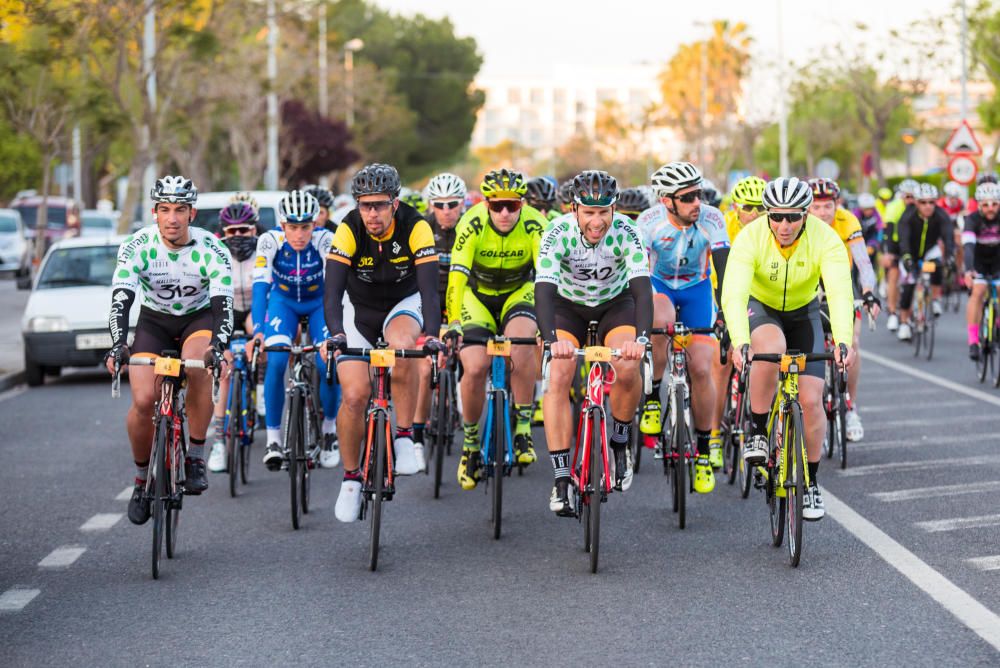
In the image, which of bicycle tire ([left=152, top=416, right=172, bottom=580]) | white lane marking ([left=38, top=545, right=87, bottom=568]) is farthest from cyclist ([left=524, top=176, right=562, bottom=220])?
bicycle tire ([left=152, top=416, right=172, bottom=580])

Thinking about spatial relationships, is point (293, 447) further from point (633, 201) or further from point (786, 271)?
point (633, 201)

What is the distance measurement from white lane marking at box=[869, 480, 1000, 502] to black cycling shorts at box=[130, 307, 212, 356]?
4.14m

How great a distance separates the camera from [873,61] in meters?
56.9

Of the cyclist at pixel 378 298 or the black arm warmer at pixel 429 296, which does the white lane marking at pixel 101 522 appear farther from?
the black arm warmer at pixel 429 296

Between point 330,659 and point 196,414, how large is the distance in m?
2.81

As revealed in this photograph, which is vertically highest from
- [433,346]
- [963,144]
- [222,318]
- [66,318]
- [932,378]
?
[963,144]

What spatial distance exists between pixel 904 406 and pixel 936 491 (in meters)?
4.99

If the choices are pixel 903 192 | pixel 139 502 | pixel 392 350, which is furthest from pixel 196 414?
pixel 903 192

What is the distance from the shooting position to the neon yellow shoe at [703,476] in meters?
9.87

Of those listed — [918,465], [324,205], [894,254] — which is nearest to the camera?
[918,465]

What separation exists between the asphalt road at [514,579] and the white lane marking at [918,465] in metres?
0.03

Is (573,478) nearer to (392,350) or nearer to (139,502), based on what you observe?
(392,350)

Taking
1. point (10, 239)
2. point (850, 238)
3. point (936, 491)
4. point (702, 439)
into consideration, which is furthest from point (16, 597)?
point (10, 239)

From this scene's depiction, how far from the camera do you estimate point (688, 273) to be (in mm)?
10789
